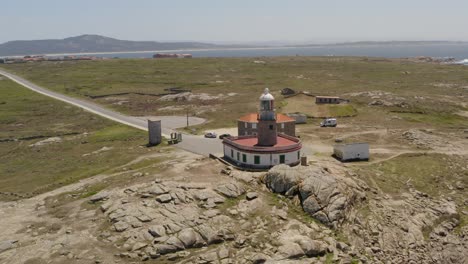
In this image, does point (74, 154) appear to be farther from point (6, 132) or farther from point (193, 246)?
point (193, 246)

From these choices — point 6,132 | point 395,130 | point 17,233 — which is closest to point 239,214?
point 17,233

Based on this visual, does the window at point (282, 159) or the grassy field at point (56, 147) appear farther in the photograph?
the grassy field at point (56, 147)

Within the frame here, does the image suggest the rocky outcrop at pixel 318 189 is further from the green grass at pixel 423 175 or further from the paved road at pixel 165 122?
the paved road at pixel 165 122

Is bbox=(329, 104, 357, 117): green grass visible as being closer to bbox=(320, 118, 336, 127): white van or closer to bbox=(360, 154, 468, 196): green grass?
bbox=(320, 118, 336, 127): white van

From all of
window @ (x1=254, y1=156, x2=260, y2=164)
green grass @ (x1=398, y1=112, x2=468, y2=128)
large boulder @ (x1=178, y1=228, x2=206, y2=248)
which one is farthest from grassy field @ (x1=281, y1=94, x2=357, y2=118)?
large boulder @ (x1=178, y1=228, x2=206, y2=248)

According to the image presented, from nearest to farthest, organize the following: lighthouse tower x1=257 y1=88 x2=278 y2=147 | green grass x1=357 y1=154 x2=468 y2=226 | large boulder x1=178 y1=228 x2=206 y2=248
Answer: large boulder x1=178 y1=228 x2=206 y2=248 → green grass x1=357 y1=154 x2=468 y2=226 → lighthouse tower x1=257 y1=88 x2=278 y2=147

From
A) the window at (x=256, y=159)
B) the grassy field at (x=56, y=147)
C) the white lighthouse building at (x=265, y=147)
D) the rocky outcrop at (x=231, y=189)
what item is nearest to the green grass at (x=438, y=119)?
the white lighthouse building at (x=265, y=147)
